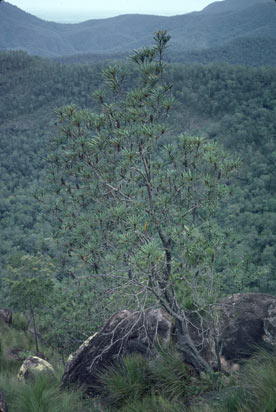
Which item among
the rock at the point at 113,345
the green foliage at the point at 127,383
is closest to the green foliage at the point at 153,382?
the green foliage at the point at 127,383

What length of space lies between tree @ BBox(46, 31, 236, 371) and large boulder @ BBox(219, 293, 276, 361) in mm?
868

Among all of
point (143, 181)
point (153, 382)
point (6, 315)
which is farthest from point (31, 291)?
point (143, 181)

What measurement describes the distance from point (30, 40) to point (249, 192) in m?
127

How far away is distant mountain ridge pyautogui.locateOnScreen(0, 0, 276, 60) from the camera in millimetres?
110425

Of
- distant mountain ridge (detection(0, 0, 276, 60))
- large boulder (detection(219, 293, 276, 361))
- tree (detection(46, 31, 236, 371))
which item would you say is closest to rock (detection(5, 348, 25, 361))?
large boulder (detection(219, 293, 276, 361))

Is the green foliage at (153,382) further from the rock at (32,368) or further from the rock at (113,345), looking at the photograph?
the rock at (32,368)

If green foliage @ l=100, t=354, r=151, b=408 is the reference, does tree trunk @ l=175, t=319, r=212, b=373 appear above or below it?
above

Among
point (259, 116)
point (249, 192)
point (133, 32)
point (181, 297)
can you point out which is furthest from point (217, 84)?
point (133, 32)

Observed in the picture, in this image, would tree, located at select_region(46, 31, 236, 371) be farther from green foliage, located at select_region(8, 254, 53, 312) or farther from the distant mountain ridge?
the distant mountain ridge

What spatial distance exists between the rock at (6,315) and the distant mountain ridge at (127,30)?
3369 inches

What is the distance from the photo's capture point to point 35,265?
12.2 m

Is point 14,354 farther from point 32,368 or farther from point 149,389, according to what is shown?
point 149,389

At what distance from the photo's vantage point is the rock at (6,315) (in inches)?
491

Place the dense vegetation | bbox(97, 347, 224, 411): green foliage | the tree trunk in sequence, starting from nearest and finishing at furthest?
bbox(97, 347, 224, 411): green foliage, the tree trunk, the dense vegetation
